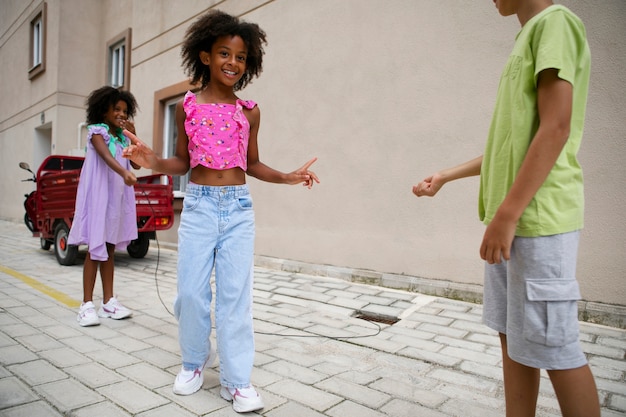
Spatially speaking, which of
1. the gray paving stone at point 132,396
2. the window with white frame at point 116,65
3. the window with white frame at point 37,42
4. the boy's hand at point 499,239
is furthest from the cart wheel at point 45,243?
the boy's hand at point 499,239

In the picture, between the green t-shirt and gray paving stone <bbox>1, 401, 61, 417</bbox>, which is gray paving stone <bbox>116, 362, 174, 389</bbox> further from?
the green t-shirt

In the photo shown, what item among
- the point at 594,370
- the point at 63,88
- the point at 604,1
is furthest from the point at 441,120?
the point at 63,88

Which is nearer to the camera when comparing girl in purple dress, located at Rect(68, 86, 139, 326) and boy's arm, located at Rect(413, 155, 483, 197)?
boy's arm, located at Rect(413, 155, 483, 197)

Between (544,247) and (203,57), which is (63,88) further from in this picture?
(544,247)

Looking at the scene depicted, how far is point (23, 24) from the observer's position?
1505 cm

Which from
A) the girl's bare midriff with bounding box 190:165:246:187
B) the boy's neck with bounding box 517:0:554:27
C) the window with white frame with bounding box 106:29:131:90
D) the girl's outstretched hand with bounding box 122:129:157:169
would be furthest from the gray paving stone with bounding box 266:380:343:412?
the window with white frame with bounding box 106:29:131:90

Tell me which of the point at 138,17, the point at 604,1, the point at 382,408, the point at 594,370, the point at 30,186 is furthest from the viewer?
the point at 30,186

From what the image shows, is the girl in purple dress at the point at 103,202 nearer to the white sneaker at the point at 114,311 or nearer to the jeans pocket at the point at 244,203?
the white sneaker at the point at 114,311

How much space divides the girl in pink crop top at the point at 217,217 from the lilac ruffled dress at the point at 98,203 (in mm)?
1552

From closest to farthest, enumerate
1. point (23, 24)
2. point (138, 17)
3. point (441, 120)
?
point (441, 120) → point (138, 17) → point (23, 24)

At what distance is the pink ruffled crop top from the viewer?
2.21m

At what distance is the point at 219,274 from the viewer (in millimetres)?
2250

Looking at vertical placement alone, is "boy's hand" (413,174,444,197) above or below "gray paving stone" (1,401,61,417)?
above

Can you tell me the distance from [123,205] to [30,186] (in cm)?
1263
